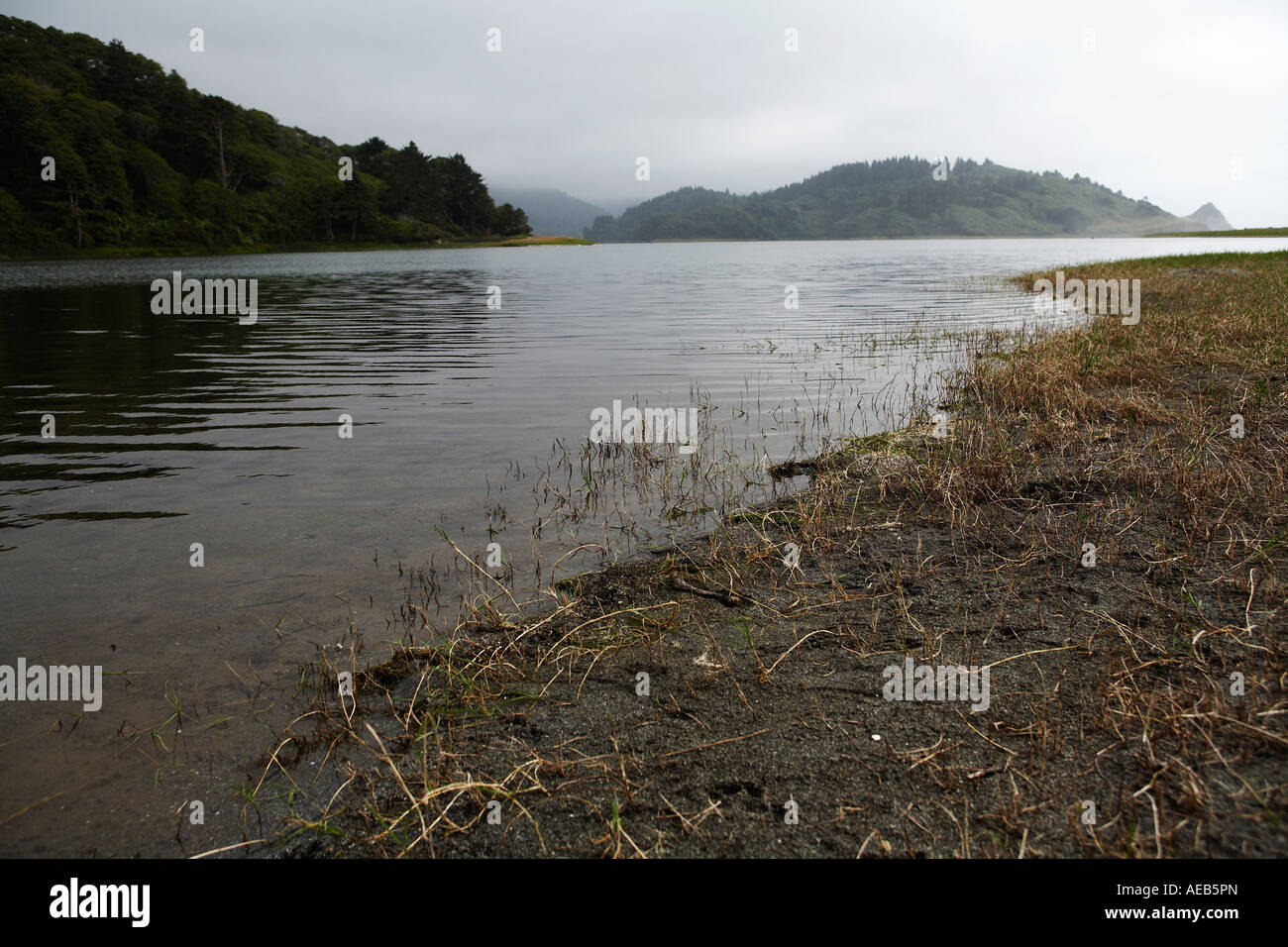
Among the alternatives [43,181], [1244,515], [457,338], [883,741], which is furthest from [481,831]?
[43,181]

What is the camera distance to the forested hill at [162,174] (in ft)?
338

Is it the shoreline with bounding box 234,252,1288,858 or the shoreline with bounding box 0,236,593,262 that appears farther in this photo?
the shoreline with bounding box 0,236,593,262

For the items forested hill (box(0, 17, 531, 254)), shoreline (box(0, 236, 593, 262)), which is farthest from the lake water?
forested hill (box(0, 17, 531, 254))

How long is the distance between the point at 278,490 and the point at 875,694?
8741mm

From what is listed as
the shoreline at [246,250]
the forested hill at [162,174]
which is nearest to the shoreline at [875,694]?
the shoreline at [246,250]

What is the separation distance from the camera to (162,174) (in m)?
124

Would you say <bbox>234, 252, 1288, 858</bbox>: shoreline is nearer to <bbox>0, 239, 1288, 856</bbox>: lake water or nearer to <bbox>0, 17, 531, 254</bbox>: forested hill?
<bbox>0, 239, 1288, 856</bbox>: lake water

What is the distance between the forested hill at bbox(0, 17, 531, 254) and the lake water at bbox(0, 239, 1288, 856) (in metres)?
98.5

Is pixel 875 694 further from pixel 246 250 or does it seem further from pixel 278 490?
pixel 246 250

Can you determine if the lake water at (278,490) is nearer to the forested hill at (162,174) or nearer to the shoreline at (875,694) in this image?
the shoreline at (875,694)

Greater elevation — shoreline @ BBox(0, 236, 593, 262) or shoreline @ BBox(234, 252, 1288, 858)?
shoreline @ BBox(0, 236, 593, 262)

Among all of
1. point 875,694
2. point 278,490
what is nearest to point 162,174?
point 278,490

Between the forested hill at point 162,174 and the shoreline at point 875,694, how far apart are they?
119 m

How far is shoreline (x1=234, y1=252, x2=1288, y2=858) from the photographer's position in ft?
12.1
